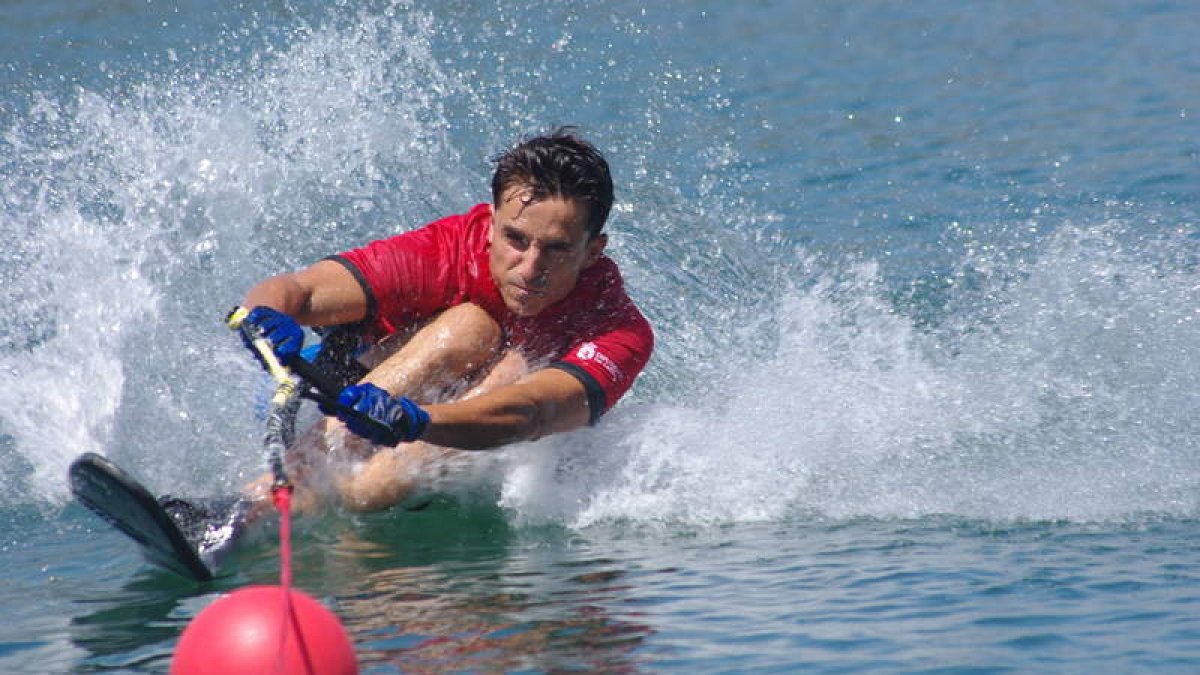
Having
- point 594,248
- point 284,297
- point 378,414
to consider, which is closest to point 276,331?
point 378,414

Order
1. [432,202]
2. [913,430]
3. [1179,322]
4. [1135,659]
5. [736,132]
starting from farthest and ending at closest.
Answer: [736,132]
[432,202]
[1179,322]
[913,430]
[1135,659]

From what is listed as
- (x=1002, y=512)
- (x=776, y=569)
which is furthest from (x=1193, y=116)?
(x=776, y=569)

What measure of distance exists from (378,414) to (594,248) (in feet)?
5.13

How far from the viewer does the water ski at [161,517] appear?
507cm

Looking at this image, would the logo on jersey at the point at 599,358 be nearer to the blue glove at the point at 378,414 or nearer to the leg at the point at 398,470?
the leg at the point at 398,470

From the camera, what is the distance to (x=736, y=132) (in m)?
13.0

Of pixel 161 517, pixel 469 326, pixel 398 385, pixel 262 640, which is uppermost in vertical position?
pixel 469 326

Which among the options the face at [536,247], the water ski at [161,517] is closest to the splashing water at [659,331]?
the face at [536,247]

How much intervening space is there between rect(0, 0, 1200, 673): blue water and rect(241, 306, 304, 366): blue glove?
0.82 m

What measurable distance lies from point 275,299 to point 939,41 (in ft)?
37.8

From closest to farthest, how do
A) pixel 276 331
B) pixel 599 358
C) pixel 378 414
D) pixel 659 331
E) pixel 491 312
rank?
pixel 378 414 < pixel 276 331 < pixel 599 358 < pixel 491 312 < pixel 659 331

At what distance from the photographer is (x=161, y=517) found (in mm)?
5129

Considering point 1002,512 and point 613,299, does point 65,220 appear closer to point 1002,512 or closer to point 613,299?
point 613,299

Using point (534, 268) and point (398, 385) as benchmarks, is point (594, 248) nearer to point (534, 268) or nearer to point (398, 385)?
point (534, 268)
